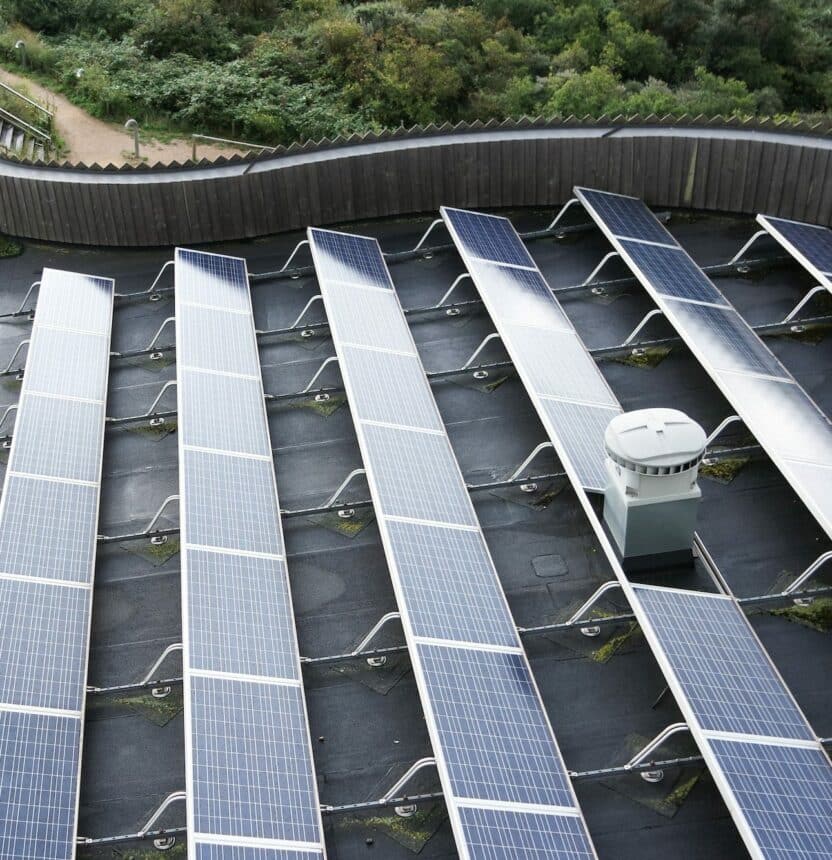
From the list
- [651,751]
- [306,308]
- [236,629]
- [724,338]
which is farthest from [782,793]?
[306,308]

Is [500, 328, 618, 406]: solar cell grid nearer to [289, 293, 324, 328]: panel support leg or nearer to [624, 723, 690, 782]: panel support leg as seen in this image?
[289, 293, 324, 328]: panel support leg

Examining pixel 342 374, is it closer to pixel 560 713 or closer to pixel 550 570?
pixel 550 570

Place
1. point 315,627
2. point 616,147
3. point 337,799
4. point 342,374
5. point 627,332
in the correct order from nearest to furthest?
point 337,799 < point 315,627 < point 342,374 < point 627,332 < point 616,147

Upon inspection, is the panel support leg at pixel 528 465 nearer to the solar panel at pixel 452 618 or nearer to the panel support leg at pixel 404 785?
the solar panel at pixel 452 618

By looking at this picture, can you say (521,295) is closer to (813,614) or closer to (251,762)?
(813,614)

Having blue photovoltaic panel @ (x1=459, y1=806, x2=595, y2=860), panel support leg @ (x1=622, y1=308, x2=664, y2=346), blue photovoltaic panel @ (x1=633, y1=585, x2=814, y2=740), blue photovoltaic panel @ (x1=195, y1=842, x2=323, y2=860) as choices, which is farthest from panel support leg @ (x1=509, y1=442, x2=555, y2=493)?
blue photovoltaic panel @ (x1=195, y1=842, x2=323, y2=860)

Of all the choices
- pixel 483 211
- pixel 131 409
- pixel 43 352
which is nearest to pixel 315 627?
pixel 131 409
